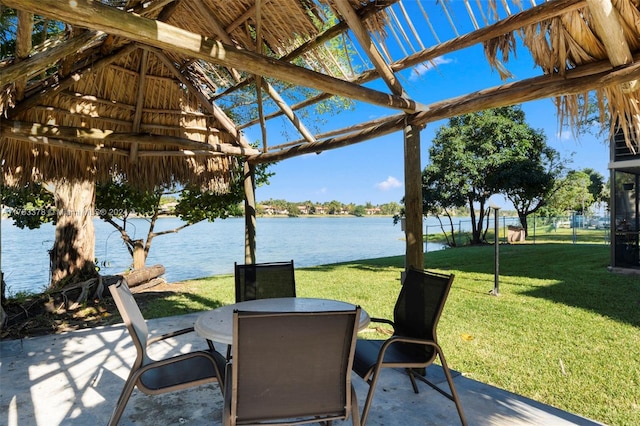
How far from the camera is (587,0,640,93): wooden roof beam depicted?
206 cm

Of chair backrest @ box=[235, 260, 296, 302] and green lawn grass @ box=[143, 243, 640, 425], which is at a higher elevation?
chair backrest @ box=[235, 260, 296, 302]

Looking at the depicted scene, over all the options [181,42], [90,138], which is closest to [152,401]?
[181,42]

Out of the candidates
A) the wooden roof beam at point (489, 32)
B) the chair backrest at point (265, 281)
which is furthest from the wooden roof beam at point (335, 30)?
the chair backrest at point (265, 281)

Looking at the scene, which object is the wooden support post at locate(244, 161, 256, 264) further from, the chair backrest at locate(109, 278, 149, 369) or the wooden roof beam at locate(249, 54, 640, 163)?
the chair backrest at locate(109, 278, 149, 369)

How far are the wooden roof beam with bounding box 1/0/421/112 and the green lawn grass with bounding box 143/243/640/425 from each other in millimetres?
2454

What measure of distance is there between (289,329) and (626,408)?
2659 mm

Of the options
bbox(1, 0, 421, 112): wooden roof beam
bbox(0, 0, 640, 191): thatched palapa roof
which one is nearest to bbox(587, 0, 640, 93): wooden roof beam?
bbox(0, 0, 640, 191): thatched palapa roof

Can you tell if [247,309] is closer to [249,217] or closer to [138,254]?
[249,217]

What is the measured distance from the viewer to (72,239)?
6496mm

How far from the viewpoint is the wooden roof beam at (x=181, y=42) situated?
1.59 metres

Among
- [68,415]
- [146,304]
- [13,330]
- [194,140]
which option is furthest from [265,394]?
[146,304]

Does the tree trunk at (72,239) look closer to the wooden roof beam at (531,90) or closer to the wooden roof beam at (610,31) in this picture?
the wooden roof beam at (531,90)

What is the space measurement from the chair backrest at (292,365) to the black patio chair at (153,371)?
0.48 meters

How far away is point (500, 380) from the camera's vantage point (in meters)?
3.11
